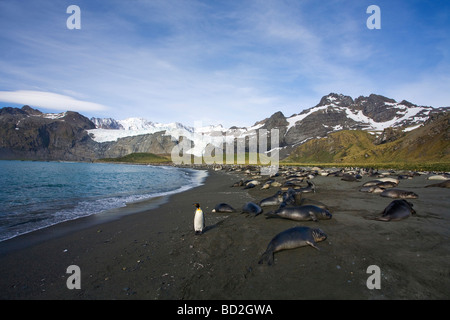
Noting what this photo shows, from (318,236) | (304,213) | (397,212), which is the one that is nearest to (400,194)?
(397,212)

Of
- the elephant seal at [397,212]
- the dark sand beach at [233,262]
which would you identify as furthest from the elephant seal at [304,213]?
the elephant seal at [397,212]

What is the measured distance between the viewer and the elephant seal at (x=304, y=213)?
8898mm

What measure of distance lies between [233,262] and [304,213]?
14.8ft

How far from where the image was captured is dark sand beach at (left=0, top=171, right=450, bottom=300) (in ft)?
14.4

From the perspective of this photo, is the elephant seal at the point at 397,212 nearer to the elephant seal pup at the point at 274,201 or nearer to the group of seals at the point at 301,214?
the group of seals at the point at 301,214

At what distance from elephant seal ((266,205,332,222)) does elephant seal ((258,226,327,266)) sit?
2.33m

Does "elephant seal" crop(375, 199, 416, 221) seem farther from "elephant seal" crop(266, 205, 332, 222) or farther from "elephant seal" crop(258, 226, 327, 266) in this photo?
"elephant seal" crop(258, 226, 327, 266)

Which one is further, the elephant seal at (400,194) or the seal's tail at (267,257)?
the elephant seal at (400,194)

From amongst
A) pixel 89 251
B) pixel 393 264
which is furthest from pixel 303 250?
pixel 89 251

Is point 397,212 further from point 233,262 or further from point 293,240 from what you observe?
point 233,262

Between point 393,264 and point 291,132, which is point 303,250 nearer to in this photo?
point 393,264

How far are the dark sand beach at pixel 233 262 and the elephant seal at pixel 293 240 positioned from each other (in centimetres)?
Answer: 17
